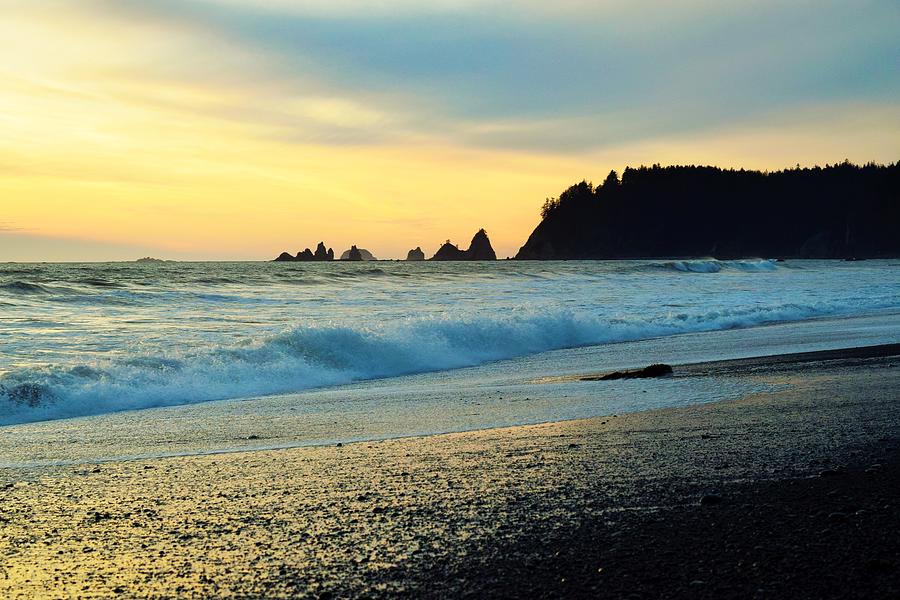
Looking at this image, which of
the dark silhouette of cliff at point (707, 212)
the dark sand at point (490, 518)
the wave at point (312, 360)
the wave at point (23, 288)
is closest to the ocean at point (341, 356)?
the wave at point (312, 360)

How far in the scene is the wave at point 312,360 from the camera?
759 centimetres

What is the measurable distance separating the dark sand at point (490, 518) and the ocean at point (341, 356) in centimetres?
106

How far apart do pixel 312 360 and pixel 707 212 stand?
161m

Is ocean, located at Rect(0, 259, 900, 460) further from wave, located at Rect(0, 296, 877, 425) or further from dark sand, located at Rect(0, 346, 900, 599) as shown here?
dark sand, located at Rect(0, 346, 900, 599)

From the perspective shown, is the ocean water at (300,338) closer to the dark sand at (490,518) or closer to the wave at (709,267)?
the dark sand at (490,518)

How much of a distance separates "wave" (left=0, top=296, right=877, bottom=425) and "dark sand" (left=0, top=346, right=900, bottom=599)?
3.37 metres

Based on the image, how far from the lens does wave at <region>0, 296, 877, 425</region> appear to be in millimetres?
7586

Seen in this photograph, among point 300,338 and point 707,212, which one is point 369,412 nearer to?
point 300,338

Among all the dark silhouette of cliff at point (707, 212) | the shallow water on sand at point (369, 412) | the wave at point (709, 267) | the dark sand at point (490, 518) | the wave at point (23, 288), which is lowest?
the shallow water on sand at point (369, 412)

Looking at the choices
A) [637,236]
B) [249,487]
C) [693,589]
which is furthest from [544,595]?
[637,236]

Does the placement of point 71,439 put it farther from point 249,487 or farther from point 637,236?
point 637,236

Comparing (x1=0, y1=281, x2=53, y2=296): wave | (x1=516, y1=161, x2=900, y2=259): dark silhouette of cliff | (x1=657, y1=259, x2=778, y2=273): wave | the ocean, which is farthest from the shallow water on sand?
(x1=516, y1=161, x2=900, y2=259): dark silhouette of cliff

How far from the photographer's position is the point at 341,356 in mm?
10805

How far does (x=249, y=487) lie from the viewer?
384 cm
